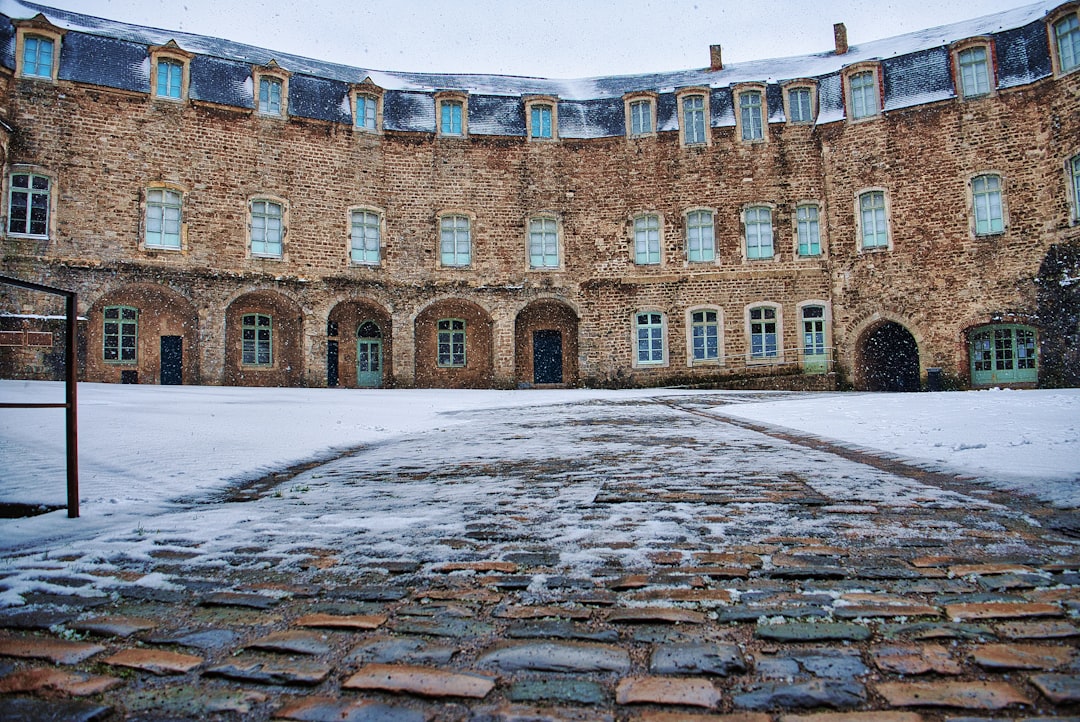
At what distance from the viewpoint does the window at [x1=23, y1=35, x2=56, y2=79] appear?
17.6 meters

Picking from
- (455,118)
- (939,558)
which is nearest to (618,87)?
(455,118)

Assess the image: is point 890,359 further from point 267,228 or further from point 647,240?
point 267,228

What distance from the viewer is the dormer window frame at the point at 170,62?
61.5ft

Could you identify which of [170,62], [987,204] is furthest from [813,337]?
[170,62]

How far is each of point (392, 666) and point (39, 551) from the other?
1824mm

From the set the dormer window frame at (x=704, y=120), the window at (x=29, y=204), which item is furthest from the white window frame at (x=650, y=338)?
the window at (x=29, y=204)

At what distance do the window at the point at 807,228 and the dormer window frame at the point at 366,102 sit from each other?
519 inches

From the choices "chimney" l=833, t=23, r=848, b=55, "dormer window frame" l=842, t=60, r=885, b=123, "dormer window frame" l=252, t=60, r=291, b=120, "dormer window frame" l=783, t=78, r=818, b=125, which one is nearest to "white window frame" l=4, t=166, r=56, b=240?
"dormer window frame" l=252, t=60, r=291, b=120

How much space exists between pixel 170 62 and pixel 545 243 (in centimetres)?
1180

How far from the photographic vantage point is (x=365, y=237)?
20766 millimetres

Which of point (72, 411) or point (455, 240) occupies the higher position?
point (455, 240)

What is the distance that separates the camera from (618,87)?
23.6 m

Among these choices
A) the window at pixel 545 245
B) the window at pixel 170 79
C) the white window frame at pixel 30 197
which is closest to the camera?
the white window frame at pixel 30 197

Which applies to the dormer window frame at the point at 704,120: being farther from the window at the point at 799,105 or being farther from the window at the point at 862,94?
the window at the point at 862,94
